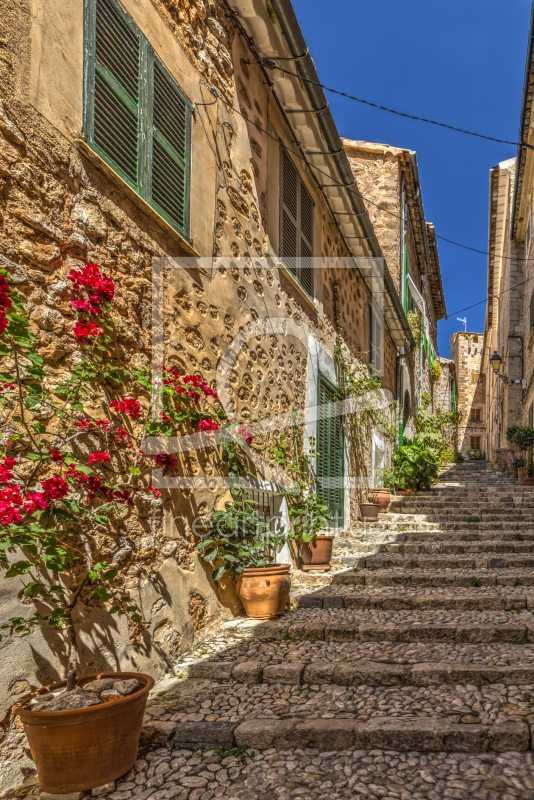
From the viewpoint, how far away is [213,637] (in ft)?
14.1

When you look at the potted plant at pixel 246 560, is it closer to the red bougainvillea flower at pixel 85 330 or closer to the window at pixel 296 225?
the red bougainvillea flower at pixel 85 330

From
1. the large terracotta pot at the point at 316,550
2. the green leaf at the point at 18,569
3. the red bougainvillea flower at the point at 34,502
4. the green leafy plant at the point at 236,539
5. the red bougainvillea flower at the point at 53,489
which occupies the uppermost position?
the red bougainvillea flower at the point at 53,489

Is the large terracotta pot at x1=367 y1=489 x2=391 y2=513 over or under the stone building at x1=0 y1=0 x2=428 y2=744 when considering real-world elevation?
under

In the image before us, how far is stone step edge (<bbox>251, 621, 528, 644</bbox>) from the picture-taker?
4219 millimetres

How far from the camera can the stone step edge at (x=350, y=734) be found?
2783mm

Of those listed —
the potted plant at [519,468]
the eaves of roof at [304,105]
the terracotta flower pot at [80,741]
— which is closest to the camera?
the terracotta flower pot at [80,741]

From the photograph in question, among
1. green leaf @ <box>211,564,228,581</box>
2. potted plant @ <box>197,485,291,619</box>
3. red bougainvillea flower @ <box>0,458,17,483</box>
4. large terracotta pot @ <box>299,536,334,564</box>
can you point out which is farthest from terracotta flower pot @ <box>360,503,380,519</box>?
red bougainvillea flower @ <box>0,458,17,483</box>

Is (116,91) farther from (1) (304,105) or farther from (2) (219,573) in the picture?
(2) (219,573)

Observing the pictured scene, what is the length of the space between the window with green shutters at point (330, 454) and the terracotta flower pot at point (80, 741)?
4.61m

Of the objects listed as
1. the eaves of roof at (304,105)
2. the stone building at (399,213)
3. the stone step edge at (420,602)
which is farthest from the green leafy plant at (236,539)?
the stone building at (399,213)

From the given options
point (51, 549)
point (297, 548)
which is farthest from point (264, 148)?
point (51, 549)

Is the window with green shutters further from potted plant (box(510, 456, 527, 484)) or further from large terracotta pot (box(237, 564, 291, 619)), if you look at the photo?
potted plant (box(510, 456, 527, 484))

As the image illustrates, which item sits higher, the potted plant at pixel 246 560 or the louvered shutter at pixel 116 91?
the louvered shutter at pixel 116 91

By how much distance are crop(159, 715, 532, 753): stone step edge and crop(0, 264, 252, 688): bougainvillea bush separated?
0.64 m
